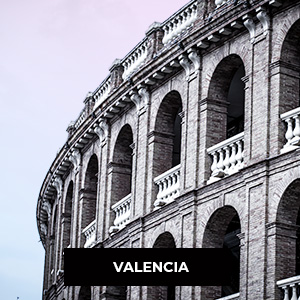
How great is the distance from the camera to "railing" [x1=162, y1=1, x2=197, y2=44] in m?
31.7

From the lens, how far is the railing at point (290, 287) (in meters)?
24.5

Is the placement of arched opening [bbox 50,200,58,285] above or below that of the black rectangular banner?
above

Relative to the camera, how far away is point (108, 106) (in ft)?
120

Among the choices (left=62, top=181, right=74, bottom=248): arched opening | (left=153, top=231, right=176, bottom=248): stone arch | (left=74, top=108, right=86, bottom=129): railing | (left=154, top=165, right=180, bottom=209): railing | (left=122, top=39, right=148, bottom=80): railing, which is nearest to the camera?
(left=154, top=165, right=180, bottom=209): railing

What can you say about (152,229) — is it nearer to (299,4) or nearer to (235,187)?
(235,187)

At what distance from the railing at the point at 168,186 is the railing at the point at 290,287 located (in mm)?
7083

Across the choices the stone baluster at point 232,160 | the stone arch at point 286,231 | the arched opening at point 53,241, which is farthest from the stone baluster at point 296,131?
the arched opening at point 53,241

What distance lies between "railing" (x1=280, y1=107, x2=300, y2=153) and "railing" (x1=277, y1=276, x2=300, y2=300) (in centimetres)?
347

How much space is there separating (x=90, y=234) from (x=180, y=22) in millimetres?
10390

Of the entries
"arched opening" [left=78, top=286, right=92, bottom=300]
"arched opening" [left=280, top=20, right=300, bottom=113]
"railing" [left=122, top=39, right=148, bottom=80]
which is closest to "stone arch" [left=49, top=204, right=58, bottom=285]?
"arched opening" [left=78, top=286, right=92, bottom=300]

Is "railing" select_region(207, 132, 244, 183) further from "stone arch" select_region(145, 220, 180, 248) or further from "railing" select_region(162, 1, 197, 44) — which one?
"railing" select_region(162, 1, 197, 44)

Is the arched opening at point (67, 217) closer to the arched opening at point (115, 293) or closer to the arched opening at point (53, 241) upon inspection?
the arched opening at point (53, 241)

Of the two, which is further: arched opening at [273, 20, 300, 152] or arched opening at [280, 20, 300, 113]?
arched opening at [280, 20, 300, 113]

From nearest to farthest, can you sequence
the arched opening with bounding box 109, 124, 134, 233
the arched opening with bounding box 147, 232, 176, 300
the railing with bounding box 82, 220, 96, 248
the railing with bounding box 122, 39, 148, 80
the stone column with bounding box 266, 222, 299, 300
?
1. the stone column with bounding box 266, 222, 299, 300
2. the arched opening with bounding box 147, 232, 176, 300
3. the railing with bounding box 122, 39, 148, 80
4. the arched opening with bounding box 109, 124, 134, 233
5. the railing with bounding box 82, 220, 96, 248
